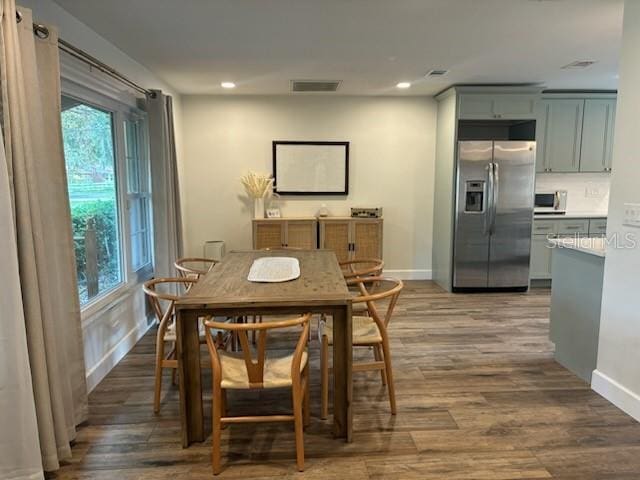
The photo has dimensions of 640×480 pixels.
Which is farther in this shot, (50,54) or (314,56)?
(314,56)

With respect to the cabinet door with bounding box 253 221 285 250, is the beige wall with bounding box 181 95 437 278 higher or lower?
higher

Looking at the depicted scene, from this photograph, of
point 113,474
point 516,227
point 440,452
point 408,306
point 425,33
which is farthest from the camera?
point 516,227

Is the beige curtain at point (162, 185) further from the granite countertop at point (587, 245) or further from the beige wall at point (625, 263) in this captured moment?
the beige wall at point (625, 263)

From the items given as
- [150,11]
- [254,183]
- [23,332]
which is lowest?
[23,332]

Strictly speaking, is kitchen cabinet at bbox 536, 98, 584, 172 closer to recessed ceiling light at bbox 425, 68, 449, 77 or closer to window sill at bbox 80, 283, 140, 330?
recessed ceiling light at bbox 425, 68, 449, 77

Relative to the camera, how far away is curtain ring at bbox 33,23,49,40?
2088 mm

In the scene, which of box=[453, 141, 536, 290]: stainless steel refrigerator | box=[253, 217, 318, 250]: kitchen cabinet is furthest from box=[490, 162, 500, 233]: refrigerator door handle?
box=[253, 217, 318, 250]: kitchen cabinet

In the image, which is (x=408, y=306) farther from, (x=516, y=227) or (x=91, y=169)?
(x=91, y=169)

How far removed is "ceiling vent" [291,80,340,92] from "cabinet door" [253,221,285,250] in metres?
1.57

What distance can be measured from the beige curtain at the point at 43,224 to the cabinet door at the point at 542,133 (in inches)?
191

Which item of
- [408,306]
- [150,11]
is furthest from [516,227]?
[150,11]

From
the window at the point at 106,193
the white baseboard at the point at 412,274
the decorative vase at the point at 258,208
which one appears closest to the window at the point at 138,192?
the window at the point at 106,193

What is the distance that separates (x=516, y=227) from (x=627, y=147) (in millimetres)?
2647

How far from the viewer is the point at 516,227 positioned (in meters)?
5.11
